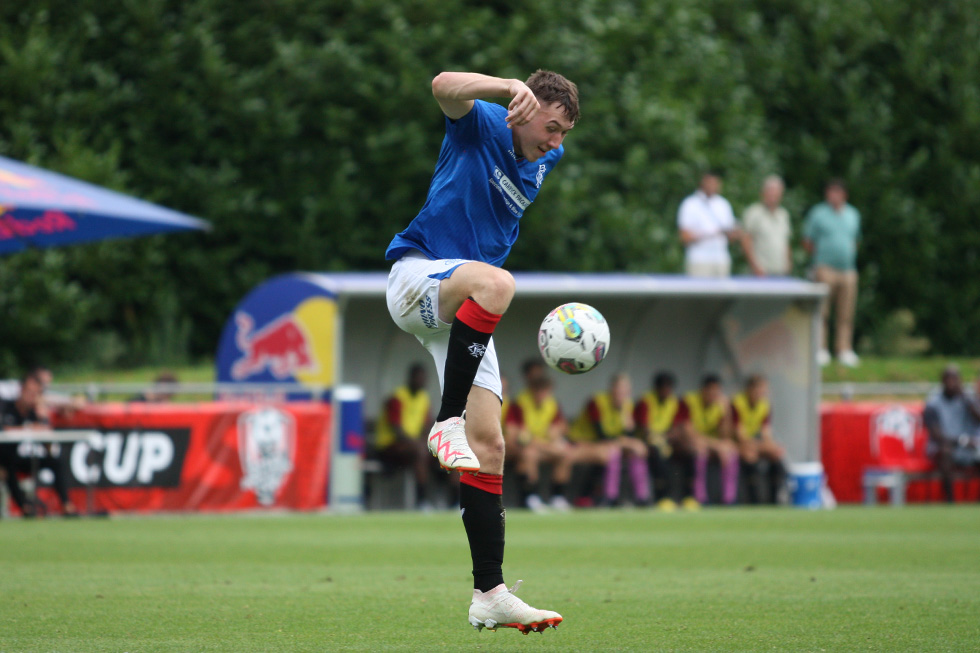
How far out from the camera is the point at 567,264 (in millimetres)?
22359

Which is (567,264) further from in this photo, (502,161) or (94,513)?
(502,161)

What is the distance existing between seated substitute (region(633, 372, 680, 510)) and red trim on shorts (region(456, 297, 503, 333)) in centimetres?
1089

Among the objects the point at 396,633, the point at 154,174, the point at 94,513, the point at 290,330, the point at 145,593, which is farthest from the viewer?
the point at 154,174

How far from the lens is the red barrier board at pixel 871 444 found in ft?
55.3

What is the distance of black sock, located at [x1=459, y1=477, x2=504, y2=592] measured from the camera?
557 cm

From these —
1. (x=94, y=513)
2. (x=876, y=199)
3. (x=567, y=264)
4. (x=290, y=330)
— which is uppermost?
(x=876, y=199)

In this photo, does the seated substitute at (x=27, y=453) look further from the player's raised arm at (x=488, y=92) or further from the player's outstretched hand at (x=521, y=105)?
the player's outstretched hand at (x=521, y=105)

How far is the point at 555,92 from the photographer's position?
5.74 m

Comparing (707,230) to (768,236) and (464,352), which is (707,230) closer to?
(768,236)

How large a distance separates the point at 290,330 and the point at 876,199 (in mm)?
15158

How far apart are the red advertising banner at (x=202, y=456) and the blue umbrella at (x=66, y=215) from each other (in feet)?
5.94

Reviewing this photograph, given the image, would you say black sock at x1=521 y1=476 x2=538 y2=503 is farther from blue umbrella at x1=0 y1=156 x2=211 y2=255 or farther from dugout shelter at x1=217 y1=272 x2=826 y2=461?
blue umbrella at x1=0 y1=156 x2=211 y2=255

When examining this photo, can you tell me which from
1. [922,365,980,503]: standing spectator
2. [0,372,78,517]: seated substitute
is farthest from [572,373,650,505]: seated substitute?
[0,372,78,517]: seated substitute

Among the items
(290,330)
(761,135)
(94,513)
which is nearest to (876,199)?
(761,135)
